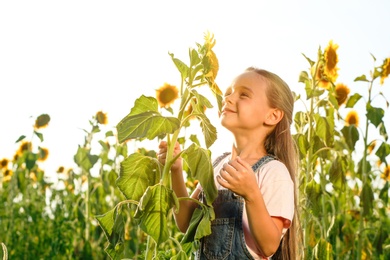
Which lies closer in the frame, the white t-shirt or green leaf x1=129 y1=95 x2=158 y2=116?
green leaf x1=129 y1=95 x2=158 y2=116

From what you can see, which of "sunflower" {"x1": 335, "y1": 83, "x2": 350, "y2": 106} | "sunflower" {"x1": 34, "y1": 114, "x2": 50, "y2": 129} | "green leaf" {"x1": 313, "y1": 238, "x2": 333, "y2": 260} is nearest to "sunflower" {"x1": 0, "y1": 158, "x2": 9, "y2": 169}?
"sunflower" {"x1": 34, "y1": 114, "x2": 50, "y2": 129}

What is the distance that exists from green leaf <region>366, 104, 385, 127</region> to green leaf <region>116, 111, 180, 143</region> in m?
2.11

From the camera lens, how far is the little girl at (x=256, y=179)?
1910 mm

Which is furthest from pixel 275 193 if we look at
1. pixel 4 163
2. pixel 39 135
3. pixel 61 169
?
pixel 61 169

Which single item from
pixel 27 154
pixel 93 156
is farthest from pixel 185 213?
pixel 27 154

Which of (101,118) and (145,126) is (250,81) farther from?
(101,118)

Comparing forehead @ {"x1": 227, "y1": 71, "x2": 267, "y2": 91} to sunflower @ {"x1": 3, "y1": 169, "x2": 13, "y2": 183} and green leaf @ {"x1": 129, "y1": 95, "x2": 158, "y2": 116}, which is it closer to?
green leaf @ {"x1": 129, "y1": 95, "x2": 158, "y2": 116}

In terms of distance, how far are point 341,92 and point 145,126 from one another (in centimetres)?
260

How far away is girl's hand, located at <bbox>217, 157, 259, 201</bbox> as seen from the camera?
179cm

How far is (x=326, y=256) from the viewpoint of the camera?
2.96 m

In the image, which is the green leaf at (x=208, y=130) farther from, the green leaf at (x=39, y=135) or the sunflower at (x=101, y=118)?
the green leaf at (x=39, y=135)

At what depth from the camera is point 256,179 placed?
187 centimetres

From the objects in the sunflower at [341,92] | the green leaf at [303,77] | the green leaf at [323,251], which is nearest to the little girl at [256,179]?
the green leaf at [323,251]

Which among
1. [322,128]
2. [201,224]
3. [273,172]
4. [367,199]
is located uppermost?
[322,128]
